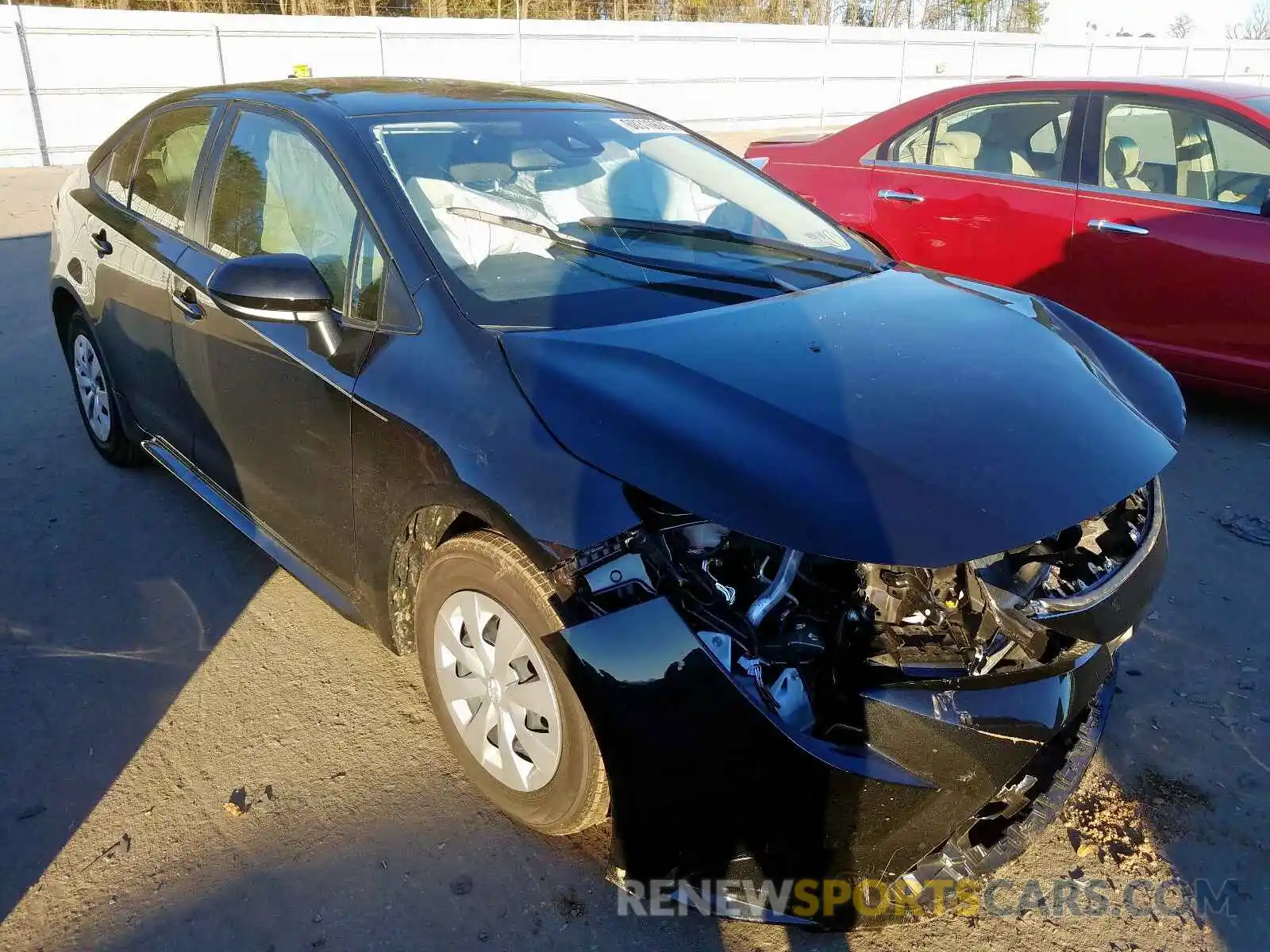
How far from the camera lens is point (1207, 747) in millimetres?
2762

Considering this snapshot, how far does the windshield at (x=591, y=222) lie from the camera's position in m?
2.63

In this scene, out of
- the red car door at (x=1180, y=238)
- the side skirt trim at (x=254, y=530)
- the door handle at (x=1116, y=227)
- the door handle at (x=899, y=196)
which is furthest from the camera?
the door handle at (x=899, y=196)

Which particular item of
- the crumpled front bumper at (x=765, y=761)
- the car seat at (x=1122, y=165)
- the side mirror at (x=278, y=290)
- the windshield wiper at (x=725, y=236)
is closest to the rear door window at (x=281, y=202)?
the side mirror at (x=278, y=290)

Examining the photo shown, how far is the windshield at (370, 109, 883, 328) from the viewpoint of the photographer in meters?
2.63

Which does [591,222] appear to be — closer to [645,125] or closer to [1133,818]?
[645,125]

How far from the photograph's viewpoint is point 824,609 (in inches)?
81.8

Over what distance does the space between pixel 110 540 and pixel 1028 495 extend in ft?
11.4

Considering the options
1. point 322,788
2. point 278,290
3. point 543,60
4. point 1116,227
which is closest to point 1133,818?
point 322,788

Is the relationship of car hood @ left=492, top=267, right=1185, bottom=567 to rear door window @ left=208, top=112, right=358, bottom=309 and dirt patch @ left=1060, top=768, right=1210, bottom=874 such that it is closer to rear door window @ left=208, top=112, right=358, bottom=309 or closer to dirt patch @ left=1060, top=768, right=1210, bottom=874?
rear door window @ left=208, top=112, right=358, bottom=309

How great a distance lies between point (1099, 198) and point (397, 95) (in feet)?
12.0

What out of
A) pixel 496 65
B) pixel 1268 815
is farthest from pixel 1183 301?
pixel 496 65

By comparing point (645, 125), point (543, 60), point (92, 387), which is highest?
point (543, 60)

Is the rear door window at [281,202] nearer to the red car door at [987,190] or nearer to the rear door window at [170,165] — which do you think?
the rear door window at [170,165]

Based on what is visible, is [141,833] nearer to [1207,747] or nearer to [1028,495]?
[1028,495]
